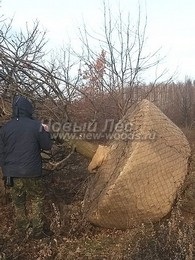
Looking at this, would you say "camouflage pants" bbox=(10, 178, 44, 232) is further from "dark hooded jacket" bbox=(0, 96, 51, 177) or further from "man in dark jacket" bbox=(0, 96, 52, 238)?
"dark hooded jacket" bbox=(0, 96, 51, 177)

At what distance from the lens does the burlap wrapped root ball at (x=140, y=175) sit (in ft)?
11.9

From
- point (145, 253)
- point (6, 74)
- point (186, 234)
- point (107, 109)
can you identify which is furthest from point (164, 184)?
point (107, 109)

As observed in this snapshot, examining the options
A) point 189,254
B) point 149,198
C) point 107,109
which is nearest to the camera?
point 189,254

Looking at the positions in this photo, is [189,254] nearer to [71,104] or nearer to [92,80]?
[71,104]

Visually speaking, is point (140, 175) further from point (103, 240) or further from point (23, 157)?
point (23, 157)

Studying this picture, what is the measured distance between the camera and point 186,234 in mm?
3121

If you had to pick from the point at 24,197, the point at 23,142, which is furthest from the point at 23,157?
the point at 24,197

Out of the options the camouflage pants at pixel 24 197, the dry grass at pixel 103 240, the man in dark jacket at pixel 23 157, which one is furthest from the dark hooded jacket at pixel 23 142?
the dry grass at pixel 103 240

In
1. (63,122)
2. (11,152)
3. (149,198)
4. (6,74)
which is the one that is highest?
(6,74)

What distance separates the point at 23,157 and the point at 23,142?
Answer: 0.15 meters

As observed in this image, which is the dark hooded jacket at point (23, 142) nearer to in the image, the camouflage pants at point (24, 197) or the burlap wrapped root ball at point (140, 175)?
the camouflage pants at point (24, 197)

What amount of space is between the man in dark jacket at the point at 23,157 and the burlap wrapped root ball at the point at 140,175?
1.84ft

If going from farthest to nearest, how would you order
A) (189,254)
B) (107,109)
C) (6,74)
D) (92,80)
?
A: (92,80) < (107,109) < (6,74) < (189,254)

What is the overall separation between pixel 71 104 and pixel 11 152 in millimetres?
1282
